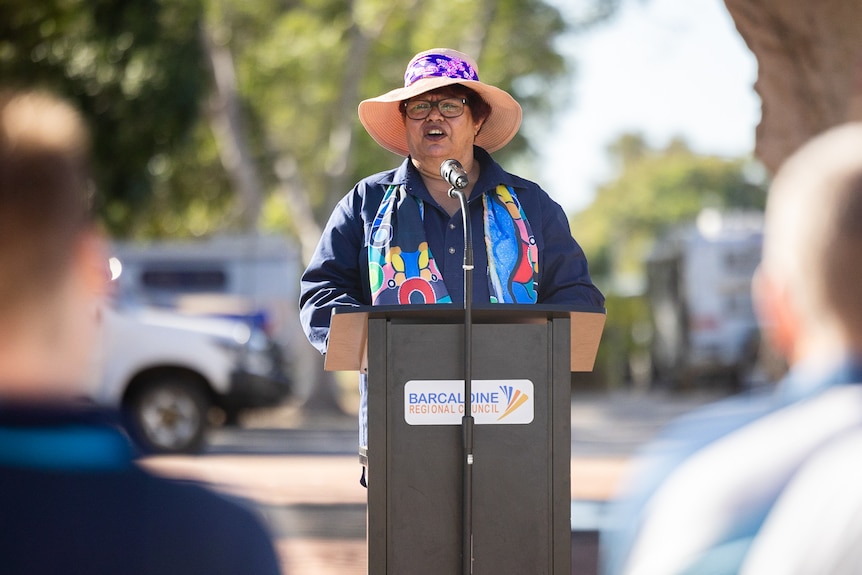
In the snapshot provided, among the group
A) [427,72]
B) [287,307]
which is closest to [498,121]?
[427,72]

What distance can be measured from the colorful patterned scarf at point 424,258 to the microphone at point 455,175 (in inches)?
13.3

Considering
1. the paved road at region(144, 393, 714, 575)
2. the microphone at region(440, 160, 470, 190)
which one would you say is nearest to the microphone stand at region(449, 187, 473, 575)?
the microphone at region(440, 160, 470, 190)

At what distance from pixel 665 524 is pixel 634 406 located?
2057 centimetres

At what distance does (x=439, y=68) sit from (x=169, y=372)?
878 cm

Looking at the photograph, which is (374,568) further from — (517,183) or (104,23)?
(104,23)

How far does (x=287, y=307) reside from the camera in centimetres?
1844

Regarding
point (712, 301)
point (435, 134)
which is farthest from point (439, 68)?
point (712, 301)

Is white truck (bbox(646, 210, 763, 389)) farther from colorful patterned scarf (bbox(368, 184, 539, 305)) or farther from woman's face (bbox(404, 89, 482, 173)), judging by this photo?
colorful patterned scarf (bbox(368, 184, 539, 305))

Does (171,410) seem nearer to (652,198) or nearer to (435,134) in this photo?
(435,134)

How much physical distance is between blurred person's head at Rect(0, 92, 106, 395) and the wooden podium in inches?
64.5

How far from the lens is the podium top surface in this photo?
10.6 feet

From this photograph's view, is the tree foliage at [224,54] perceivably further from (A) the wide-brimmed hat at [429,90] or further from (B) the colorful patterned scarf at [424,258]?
(B) the colorful patterned scarf at [424,258]

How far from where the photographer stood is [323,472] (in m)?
11.4

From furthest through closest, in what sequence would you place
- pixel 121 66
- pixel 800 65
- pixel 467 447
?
pixel 121 66
pixel 800 65
pixel 467 447
